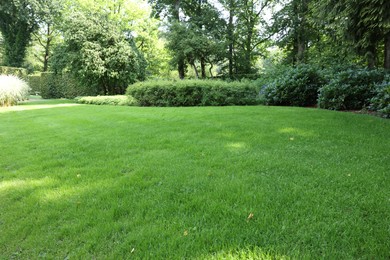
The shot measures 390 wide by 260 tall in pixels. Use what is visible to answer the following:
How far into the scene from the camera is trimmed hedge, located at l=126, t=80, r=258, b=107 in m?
9.10

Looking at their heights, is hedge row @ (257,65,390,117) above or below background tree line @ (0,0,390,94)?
below

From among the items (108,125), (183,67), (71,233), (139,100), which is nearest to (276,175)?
(71,233)

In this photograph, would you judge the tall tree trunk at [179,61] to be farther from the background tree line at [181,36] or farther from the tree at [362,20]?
the tree at [362,20]

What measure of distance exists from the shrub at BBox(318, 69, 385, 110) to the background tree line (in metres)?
1.18

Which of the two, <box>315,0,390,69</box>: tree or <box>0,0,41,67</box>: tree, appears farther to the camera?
<box>0,0,41,67</box>: tree

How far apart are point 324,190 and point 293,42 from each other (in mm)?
16381

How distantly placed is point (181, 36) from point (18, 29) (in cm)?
1929

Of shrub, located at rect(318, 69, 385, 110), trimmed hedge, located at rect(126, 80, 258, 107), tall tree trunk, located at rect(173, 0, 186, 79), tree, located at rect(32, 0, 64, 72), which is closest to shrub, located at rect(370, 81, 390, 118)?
shrub, located at rect(318, 69, 385, 110)

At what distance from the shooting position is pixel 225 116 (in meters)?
5.72

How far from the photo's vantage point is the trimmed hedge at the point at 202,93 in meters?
9.10

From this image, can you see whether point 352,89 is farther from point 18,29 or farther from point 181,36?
point 18,29

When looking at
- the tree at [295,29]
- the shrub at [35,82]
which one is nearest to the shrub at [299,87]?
the tree at [295,29]

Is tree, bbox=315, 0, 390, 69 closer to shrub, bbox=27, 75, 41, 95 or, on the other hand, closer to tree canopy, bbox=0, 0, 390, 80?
tree canopy, bbox=0, 0, 390, 80

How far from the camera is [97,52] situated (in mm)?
13695
